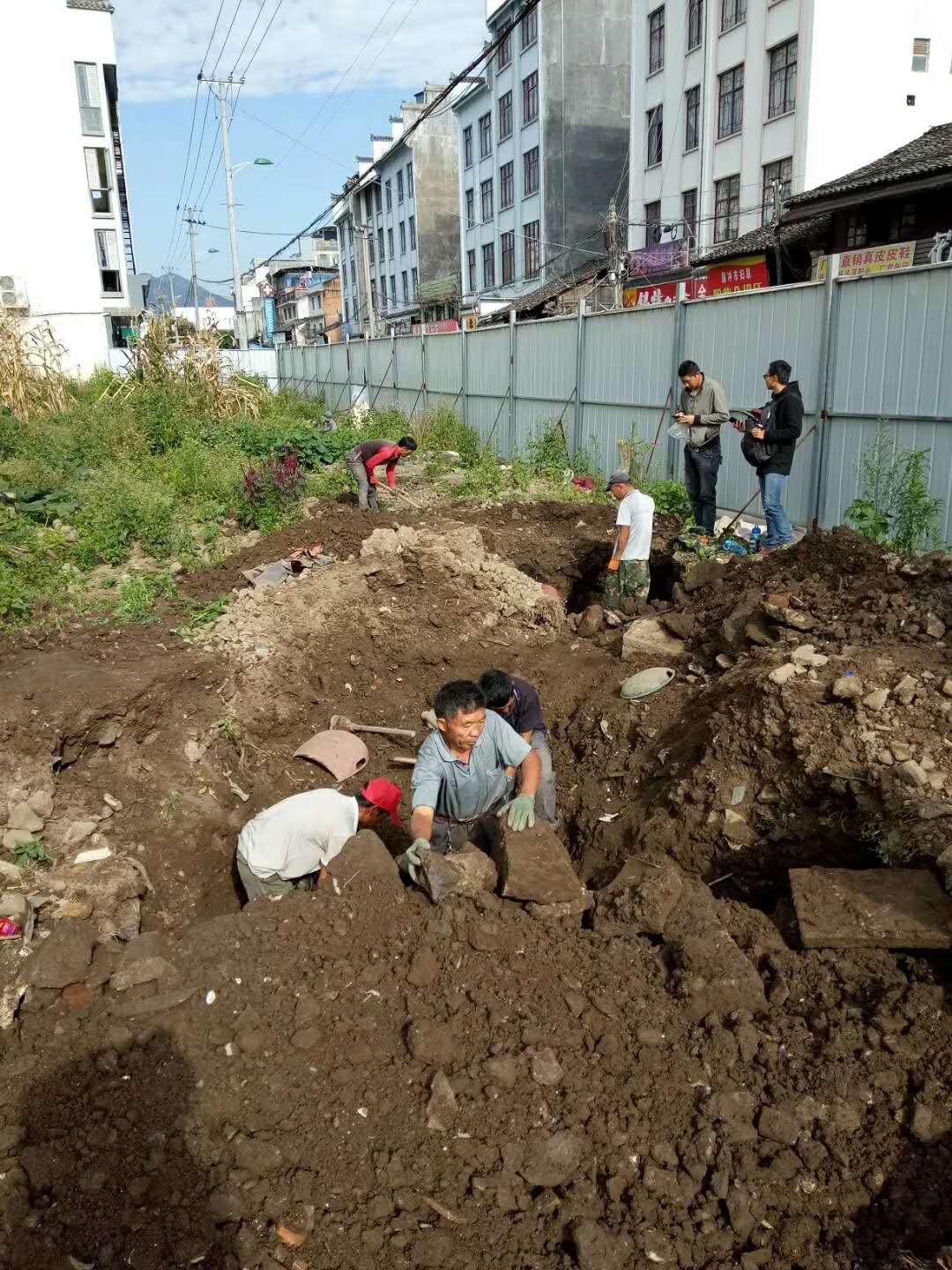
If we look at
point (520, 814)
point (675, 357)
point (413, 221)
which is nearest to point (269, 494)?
point (675, 357)

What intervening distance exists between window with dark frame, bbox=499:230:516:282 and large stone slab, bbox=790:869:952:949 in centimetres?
3889

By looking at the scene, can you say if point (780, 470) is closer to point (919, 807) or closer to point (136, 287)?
point (919, 807)

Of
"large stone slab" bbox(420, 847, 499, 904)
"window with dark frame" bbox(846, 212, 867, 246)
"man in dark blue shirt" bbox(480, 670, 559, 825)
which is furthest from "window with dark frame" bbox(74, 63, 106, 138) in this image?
"large stone slab" bbox(420, 847, 499, 904)

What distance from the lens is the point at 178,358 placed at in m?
17.7

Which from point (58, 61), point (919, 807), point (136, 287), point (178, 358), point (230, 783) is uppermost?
point (58, 61)

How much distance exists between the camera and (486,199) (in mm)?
40594

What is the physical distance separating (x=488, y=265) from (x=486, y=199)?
273 cm

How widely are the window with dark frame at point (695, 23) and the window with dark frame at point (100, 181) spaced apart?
18734 millimetres

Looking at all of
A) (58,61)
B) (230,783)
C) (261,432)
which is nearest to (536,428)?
(261,432)

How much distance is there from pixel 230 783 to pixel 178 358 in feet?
45.9

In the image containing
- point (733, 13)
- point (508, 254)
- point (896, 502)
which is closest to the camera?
point (896, 502)

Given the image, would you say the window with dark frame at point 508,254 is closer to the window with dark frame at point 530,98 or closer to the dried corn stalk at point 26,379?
the window with dark frame at point 530,98

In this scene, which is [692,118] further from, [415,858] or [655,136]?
[415,858]

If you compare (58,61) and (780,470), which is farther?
(58,61)
